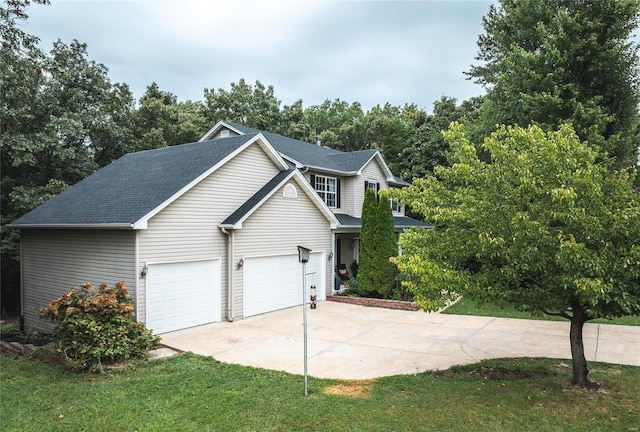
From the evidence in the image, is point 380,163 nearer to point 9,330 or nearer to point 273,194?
point 273,194

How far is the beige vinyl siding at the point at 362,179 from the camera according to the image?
21936mm

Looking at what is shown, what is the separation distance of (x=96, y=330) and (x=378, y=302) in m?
9.76

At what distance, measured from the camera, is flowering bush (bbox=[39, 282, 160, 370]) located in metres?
8.83

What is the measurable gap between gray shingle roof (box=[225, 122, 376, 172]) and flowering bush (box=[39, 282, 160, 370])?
1136cm

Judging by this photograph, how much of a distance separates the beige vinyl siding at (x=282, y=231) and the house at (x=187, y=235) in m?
0.04

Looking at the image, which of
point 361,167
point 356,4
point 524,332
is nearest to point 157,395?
point 524,332

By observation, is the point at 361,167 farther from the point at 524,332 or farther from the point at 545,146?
the point at 545,146

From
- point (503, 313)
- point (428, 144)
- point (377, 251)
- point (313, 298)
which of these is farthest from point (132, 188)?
point (428, 144)

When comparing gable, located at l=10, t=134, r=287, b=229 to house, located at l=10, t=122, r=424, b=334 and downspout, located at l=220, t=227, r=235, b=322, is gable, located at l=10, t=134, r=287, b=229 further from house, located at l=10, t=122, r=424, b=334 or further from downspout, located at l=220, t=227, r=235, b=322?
downspout, located at l=220, t=227, r=235, b=322

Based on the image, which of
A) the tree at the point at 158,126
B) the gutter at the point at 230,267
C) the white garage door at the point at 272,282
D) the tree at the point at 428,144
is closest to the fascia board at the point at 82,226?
the gutter at the point at 230,267

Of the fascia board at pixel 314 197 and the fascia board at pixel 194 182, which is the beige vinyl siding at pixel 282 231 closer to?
the fascia board at pixel 314 197

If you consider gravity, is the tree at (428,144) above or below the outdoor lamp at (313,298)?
above

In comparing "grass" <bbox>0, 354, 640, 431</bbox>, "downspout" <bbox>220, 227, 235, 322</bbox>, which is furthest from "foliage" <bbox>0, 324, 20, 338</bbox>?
"downspout" <bbox>220, 227, 235, 322</bbox>

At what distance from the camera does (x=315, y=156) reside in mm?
22031
